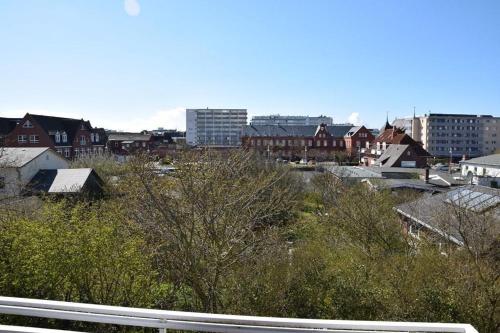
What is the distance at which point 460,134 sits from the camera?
103062mm

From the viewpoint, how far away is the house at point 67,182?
24.6 m

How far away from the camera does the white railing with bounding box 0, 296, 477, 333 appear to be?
2.48 m

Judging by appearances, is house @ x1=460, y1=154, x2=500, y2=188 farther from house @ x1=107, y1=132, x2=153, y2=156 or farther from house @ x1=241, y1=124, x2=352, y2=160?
house @ x1=107, y1=132, x2=153, y2=156

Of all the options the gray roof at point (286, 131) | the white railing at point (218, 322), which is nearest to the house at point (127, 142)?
the gray roof at point (286, 131)

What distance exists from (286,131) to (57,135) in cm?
4696

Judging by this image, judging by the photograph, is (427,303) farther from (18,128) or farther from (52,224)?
(18,128)

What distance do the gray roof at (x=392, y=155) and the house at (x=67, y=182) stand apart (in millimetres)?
41001

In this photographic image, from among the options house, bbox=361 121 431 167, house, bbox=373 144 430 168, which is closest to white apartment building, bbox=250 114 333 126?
house, bbox=361 121 431 167

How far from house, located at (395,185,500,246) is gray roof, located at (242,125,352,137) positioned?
61.7 metres

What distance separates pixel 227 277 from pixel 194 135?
110863 mm

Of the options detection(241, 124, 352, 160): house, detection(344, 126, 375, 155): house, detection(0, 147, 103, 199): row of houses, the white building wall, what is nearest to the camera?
detection(0, 147, 103, 199): row of houses

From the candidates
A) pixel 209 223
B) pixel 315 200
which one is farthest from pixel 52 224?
pixel 315 200

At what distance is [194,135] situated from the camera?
4631 inches

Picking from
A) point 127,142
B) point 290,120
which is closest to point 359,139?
point 127,142
